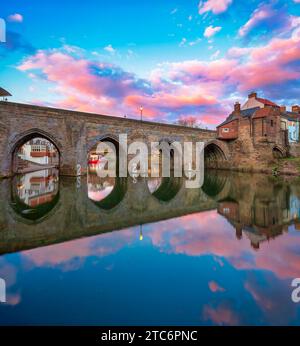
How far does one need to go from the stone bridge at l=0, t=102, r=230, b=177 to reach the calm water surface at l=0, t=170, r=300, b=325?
9580mm

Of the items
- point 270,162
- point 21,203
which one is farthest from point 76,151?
point 270,162

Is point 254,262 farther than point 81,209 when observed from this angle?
No

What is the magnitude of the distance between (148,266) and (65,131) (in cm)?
1742

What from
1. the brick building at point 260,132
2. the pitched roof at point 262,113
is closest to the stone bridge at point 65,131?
the brick building at point 260,132

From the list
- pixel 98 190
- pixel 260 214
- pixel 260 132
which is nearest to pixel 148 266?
pixel 260 214

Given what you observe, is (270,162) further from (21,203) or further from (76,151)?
(21,203)

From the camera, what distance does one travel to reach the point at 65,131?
19.4 metres

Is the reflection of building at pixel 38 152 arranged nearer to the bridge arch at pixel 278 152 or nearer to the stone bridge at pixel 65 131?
the stone bridge at pixel 65 131

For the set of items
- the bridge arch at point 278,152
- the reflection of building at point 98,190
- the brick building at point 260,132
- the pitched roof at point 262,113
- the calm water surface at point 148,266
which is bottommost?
the calm water surface at point 148,266

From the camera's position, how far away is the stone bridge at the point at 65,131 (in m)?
16.8

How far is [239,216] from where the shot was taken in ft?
29.2

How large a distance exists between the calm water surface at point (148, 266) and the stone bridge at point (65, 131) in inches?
377
